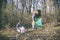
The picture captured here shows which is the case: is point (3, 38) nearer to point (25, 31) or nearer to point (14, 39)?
point (14, 39)

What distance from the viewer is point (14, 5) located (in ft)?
37.6

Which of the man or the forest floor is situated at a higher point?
the man

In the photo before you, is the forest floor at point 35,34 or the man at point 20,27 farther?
the man at point 20,27

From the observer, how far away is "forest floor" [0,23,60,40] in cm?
934

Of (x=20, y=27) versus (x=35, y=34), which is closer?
(x=35, y=34)

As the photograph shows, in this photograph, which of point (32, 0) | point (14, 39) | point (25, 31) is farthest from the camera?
point (32, 0)

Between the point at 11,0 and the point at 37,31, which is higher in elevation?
the point at 11,0

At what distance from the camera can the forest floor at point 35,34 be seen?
9.34 meters

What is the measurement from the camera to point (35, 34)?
9.69 metres

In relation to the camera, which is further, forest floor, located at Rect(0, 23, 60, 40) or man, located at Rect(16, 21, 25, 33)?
man, located at Rect(16, 21, 25, 33)

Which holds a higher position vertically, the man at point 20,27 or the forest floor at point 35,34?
the man at point 20,27

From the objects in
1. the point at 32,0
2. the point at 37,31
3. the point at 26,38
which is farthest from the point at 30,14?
the point at 26,38

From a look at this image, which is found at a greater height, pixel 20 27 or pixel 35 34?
pixel 20 27

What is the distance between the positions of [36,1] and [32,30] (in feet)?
6.30
